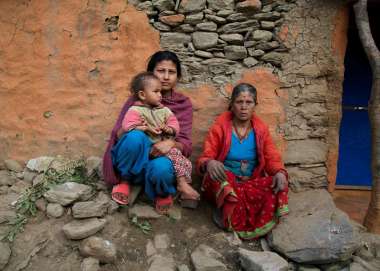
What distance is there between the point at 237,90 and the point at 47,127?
1745 millimetres

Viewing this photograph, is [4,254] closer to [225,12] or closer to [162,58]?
[162,58]

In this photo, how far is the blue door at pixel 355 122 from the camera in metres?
4.31

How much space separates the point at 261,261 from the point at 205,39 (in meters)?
1.98

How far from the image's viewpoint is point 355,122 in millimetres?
4449

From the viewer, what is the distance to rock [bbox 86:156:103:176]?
3.10 meters

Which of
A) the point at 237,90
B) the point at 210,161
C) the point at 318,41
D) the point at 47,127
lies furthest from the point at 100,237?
the point at 318,41

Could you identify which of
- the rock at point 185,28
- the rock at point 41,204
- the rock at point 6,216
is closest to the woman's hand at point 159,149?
the rock at point 41,204

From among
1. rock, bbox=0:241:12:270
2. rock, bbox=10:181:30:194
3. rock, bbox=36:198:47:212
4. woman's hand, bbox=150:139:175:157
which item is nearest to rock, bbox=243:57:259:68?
woman's hand, bbox=150:139:175:157

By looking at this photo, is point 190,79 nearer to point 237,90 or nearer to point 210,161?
point 237,90

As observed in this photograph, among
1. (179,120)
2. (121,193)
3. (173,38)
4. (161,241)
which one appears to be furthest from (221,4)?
(161,241)

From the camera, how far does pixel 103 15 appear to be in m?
3.36

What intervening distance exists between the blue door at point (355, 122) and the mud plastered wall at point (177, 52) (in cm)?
98

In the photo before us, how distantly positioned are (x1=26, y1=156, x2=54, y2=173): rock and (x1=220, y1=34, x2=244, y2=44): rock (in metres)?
1.90

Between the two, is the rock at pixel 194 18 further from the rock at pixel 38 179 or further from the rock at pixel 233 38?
the rock at pixel 38 179
